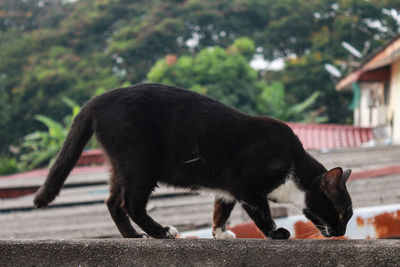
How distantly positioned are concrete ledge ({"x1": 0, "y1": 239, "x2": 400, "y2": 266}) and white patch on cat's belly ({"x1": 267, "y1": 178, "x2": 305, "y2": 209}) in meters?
0.71

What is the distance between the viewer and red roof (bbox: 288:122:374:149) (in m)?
12.7

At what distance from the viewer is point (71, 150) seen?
2.20 m

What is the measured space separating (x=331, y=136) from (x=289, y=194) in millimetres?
11636

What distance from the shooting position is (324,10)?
22547 millimetres

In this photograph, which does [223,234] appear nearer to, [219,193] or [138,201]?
[219,193]

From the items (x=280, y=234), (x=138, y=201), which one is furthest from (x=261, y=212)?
(x=138, y=201)

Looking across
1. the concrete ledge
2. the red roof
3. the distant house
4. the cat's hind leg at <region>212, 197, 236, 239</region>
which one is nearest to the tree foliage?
the red roof

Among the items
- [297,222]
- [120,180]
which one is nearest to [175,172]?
[120,180]

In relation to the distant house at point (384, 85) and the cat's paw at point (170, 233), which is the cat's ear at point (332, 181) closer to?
the cat's paw at point (170, 233)

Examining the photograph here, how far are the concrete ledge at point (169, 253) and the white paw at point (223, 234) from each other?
80 centimetres

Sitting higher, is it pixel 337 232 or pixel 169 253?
pixel 169 253

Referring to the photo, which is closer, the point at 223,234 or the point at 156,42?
Result: the point at 223,234

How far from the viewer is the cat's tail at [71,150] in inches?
83.9

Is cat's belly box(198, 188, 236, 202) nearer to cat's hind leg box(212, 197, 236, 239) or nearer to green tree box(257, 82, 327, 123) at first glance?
cat's hind leg box(212, 197, 236, 239)
